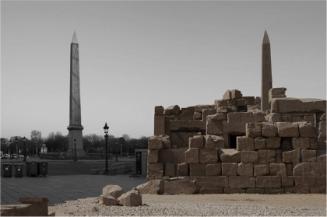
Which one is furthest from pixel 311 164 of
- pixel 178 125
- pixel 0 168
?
pixel 0 168

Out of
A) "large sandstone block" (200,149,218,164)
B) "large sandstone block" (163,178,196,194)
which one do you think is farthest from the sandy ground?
"large sandstone block" (200,149,218,164)

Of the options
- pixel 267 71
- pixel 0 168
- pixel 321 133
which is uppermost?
pixel 267 71

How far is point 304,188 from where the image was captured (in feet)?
47.6

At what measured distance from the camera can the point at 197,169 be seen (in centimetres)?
1520

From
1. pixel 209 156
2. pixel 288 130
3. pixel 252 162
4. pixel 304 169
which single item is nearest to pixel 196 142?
pixel 209 156

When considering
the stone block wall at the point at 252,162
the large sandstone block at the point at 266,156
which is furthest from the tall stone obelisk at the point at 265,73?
the large sandstone block at the point at 266,156

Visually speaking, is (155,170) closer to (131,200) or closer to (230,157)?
(230,157)

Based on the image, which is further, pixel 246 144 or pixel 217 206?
pixel 246 144

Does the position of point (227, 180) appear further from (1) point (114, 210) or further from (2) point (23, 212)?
(2) point (23, 212)

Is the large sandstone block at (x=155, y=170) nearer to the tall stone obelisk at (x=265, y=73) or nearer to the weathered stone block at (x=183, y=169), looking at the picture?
the weathered stone block at (x=183, y=169)

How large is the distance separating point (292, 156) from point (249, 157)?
4.21 feet

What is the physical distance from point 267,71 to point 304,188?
10.7 m

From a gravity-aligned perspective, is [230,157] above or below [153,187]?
above

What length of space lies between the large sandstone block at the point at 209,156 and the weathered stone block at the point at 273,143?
160 cm
